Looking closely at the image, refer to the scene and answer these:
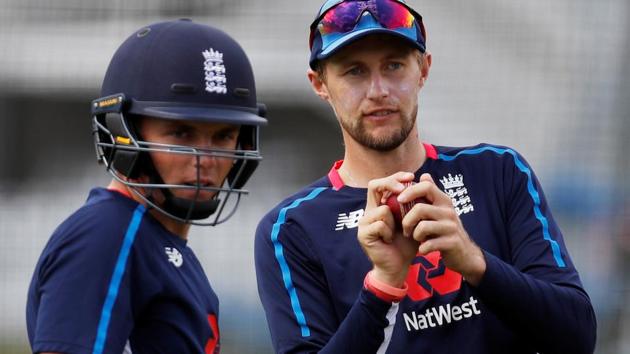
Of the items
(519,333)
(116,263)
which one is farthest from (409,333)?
(116,263)

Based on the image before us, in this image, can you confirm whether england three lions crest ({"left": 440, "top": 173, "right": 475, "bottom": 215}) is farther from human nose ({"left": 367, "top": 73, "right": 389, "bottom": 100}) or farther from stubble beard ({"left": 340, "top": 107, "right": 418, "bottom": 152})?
human nose ({"left": 367, "top": 73, "right": 389, "bottom": 100})

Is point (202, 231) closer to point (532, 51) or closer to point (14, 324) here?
point (14, 324)

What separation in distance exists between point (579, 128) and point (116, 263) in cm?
534

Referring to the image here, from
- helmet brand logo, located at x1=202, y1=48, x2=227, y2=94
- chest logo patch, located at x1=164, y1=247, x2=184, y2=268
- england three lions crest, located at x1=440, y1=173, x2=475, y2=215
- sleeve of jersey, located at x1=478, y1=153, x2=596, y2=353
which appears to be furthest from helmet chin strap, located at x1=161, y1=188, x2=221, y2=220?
sleeve of jersey, located at x1=478, y1=153, x2=596, y2=353

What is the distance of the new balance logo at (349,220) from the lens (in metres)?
3.46

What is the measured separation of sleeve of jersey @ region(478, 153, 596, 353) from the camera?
3.04 m

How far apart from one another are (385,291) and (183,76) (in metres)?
1.05

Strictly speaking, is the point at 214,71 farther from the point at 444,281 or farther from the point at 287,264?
the point at 444,281

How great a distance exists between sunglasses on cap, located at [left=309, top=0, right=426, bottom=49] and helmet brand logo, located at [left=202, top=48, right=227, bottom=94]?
1.19ft

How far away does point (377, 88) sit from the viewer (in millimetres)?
3426

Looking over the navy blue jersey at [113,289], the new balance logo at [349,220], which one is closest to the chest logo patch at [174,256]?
the navy blue jersey at [113,289]

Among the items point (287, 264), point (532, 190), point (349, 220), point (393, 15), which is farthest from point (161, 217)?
point (532, 190)

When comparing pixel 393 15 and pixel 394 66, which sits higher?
pixel 393 15

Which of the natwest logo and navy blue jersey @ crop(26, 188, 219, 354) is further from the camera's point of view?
the natwest logo
